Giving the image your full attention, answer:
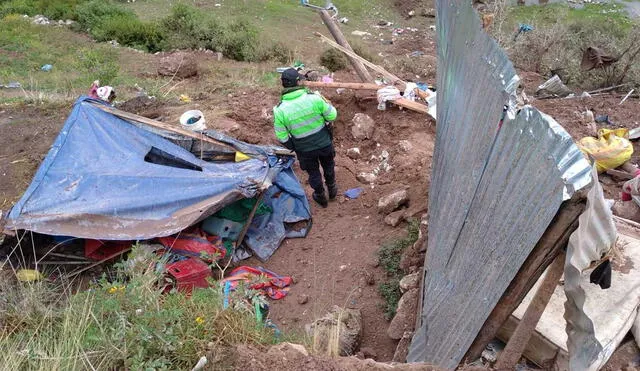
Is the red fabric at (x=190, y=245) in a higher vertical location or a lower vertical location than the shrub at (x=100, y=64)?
higher

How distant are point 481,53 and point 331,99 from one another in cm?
462

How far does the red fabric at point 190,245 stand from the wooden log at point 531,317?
9.22 ft

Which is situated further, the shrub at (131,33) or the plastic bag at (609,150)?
the shrub at (131,33)

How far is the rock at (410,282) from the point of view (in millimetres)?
4055

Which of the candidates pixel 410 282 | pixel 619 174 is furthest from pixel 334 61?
pixel 410 282

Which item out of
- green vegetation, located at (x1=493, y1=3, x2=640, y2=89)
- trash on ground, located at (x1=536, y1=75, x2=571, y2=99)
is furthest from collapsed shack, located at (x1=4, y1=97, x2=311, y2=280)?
green vegetation, located at (x1=493, y1=3, x2=640, y2=89)

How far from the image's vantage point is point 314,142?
5.35m

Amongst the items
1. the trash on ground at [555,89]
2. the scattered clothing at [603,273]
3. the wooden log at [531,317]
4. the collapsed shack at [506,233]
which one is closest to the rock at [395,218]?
the collapsed shack at [506,233]

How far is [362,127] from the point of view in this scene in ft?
23.4

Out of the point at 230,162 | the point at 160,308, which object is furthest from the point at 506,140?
the point at 230,162

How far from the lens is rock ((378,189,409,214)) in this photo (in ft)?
17.3

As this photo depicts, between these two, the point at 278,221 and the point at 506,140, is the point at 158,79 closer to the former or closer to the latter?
the point at 278,221

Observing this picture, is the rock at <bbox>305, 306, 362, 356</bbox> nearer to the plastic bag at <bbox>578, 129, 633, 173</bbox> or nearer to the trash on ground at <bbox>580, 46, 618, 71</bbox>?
the plastic bag at <bbox>578, 129, 633, 173</bbox>

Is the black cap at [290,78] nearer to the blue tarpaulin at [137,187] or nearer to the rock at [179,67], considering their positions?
the blue tarpaulin at [137,187]
